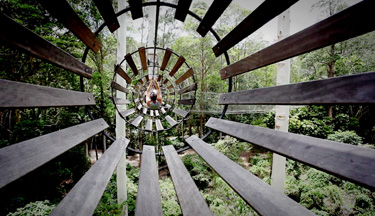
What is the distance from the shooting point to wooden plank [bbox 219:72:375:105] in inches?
12.9

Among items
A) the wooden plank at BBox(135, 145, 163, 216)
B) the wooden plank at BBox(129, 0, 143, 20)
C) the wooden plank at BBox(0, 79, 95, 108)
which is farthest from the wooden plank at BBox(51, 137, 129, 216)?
the wooden plank at BBox(129, 0, 143, 20)

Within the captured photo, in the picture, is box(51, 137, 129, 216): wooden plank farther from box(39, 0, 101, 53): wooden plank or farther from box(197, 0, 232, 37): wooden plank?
box(197, 0, 232, 37): wooden plank

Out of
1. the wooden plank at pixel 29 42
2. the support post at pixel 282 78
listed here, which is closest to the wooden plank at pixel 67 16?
the wooden plank at pixel 29 42

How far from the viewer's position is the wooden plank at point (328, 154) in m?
0.33

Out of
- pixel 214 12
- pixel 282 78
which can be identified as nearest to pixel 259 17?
pixel 214 12

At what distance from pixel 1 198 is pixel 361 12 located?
308 inches

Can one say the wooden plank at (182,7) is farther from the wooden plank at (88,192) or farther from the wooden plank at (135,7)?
the wooden plank at (88,192)

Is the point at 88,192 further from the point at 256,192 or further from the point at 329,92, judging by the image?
the point at 329,92

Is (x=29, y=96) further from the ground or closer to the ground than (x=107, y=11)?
closer to the ground

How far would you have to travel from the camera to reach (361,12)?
13.5 inches

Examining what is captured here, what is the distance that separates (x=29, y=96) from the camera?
45cm

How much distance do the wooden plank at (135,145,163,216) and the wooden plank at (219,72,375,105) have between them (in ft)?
2.10

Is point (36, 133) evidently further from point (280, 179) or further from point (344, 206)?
point (344, 206)

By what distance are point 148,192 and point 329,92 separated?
2.62 ft
